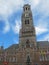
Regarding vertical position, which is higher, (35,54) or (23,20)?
(23,20)

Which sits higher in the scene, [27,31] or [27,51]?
[27,31]

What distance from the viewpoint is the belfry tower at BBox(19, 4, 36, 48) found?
208ft

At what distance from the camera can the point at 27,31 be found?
65375 mm

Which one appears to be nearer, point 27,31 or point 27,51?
point 27,51

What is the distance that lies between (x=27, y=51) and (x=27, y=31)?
836 cm

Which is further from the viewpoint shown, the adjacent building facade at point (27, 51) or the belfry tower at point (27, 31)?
the belfry tower at point (27, 31)

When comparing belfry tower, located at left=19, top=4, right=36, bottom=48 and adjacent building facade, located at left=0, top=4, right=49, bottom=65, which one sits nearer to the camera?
adjacent building facade, located at left=0, top=4, right=49, bottom=65

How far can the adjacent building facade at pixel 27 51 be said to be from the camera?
6078cm

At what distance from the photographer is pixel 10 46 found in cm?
7031

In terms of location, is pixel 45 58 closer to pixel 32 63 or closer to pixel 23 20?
pixel 32 63

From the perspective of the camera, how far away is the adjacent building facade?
199 ft

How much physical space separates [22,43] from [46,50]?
977 cm

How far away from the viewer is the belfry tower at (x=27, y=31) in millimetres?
63300

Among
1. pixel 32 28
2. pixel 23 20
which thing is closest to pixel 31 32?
pixel 32 28
